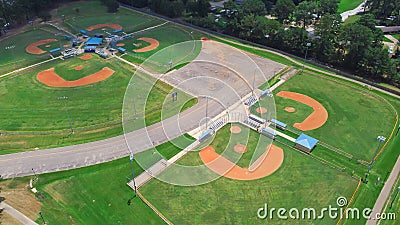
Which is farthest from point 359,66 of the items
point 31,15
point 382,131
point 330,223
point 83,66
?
point 31,15

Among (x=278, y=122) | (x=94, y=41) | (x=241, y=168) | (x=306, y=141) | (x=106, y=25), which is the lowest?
(x=241, y=168)

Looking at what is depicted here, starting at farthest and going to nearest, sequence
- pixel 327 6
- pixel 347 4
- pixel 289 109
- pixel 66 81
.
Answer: pixel 347 4 < pixel 327 6 < pixel 66 81 < pixel 289 109

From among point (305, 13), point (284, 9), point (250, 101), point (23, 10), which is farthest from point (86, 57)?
point (305, 13)

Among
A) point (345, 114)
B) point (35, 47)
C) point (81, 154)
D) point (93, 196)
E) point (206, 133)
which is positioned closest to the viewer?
point (93, 196)

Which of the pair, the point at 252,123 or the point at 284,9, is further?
the point at 284,9

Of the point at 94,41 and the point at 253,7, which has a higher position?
the point at 253,7

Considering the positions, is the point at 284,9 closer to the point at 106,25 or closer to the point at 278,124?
the point at 278,124

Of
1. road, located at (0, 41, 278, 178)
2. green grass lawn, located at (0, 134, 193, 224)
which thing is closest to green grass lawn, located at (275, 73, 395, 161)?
road, located at (0, 41, 278, 178)

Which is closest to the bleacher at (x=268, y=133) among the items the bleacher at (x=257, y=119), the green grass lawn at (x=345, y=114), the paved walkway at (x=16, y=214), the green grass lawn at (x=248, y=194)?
the bleacher at (x=257, y=119)
